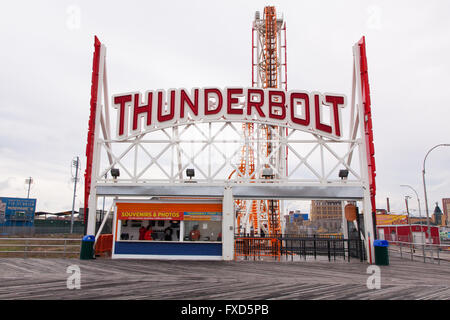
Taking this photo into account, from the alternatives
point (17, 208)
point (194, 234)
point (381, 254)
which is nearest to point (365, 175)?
point (381, 254)

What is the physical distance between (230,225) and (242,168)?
1660 centimetres

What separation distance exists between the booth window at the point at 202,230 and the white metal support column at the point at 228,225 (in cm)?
52

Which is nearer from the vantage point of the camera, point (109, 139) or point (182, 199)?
point (182, 199)

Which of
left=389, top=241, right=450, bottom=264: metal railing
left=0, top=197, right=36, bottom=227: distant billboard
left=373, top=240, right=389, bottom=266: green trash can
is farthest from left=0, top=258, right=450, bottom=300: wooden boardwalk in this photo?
left=0, top=197, right=36, bottom=227: distant billboard

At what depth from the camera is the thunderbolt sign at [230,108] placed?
19250mm

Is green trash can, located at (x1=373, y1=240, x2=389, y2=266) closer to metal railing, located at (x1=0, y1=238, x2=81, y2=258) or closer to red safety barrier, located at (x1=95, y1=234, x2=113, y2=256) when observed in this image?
red safety barrier, located at (x1=95, y1=234, x2=113, y2=256)

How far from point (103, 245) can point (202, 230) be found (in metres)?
5.65

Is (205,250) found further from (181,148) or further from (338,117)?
(338,117)

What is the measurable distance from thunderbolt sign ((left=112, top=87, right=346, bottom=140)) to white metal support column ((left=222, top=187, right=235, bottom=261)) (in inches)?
173

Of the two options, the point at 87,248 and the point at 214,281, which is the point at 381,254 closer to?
the point at 214,281

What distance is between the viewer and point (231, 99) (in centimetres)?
1964
